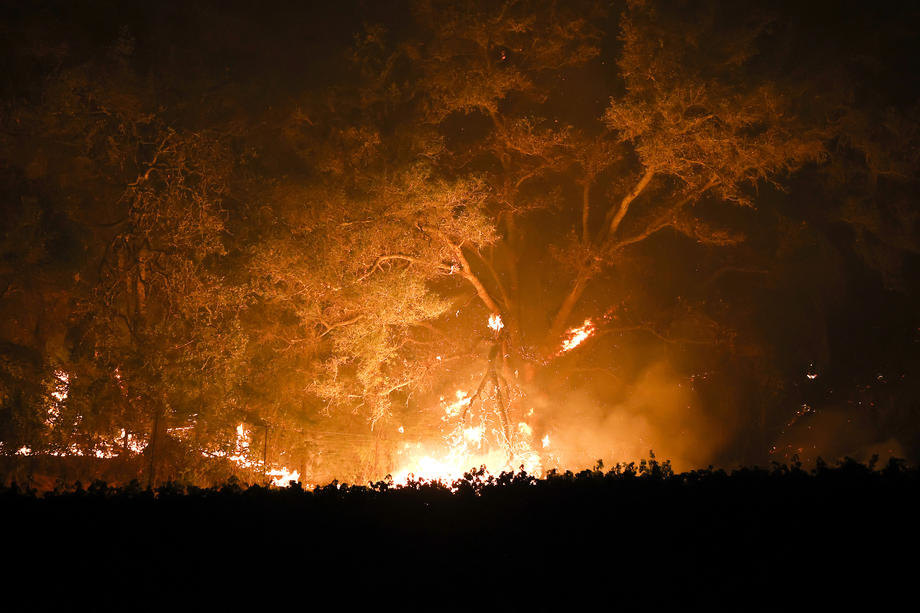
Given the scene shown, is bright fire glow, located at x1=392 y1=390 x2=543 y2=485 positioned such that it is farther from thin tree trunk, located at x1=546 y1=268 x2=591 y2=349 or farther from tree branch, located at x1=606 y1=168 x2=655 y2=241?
tree branch, located at x1=606 y1=168 x2=655 y2=241

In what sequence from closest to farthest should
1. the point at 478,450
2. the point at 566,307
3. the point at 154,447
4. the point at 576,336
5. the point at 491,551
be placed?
the point at 491,551, the point at 154,447, the point at 478,450, the point at 566,307, the point at 576,336

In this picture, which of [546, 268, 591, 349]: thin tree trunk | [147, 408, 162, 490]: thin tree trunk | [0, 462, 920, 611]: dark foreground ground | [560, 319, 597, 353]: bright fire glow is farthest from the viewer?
[560, 319, 597, 353]: bright fire glow

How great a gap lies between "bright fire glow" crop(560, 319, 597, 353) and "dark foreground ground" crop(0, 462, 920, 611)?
14.7 meters

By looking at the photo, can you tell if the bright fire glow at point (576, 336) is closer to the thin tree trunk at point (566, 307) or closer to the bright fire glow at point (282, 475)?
the thin tree trunk at point (566, 307)

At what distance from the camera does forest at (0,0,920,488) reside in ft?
48.8

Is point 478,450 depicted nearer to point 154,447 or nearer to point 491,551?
point 154,447

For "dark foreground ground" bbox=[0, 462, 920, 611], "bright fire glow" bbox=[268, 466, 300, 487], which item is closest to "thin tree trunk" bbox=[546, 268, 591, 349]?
"bright fire glow" bbox=[268, 466, 300, 487]

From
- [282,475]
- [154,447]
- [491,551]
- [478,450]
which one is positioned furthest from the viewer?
[478,450]

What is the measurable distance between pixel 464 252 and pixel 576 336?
376 cm

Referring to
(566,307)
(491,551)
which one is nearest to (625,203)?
(566,307)

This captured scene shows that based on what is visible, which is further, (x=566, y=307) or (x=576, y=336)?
(x=576, y=336)

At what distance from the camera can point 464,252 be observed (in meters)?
20.8

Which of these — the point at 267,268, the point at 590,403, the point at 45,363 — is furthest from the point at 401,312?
the point at 590,403

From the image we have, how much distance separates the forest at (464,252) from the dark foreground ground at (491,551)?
861 centimetres
